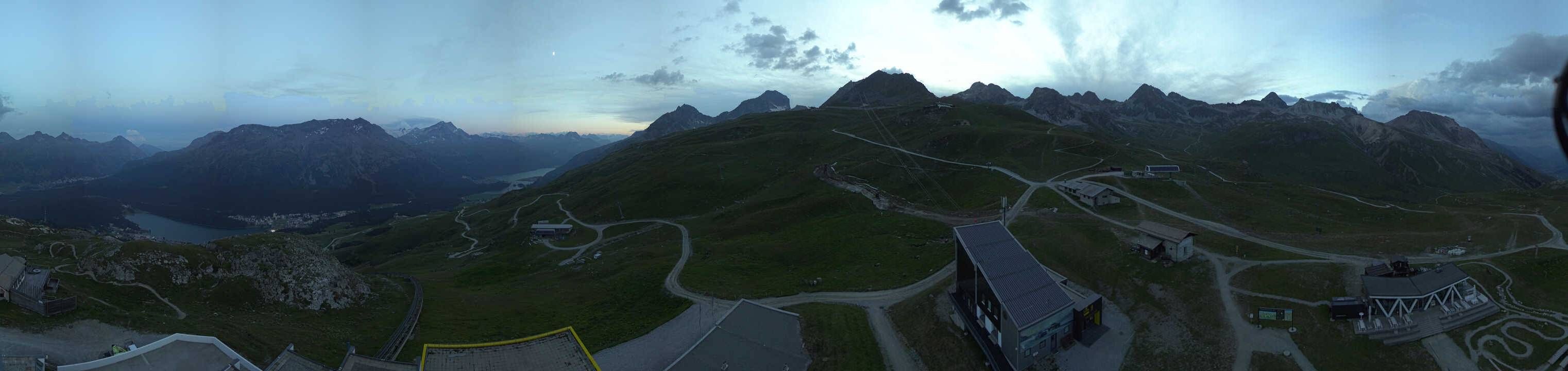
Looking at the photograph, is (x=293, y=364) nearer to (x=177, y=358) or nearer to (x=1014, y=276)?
(x=177, y=358)

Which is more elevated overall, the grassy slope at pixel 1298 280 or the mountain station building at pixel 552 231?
the grassy slope at pixel 1298 280

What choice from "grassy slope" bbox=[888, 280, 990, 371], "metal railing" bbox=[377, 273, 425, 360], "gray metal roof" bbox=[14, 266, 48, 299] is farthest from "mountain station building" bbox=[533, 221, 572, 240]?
"grassy slope" bbox=[888, 280, 990, 371]

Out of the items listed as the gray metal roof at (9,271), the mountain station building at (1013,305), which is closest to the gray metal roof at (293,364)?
the gray metal roof at (9,271)

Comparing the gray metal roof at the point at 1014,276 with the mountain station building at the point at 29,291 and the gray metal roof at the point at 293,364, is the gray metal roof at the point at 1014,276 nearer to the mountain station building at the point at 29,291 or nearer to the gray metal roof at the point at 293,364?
the gray metal roof at the point at 293,364

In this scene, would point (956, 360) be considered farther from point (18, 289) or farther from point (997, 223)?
point (18, 289)

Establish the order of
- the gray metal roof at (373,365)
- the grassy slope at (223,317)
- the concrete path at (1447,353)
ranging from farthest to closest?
1. the grassy slope at (223,317)
2. the gray metal roof at (373,365)
3. the concrete path at (1447,353)

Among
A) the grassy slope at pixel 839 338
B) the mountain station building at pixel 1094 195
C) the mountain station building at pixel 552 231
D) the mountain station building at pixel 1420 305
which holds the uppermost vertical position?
the mountain station building at pixel 1094 195

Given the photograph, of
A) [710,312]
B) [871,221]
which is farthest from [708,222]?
[710,312]
